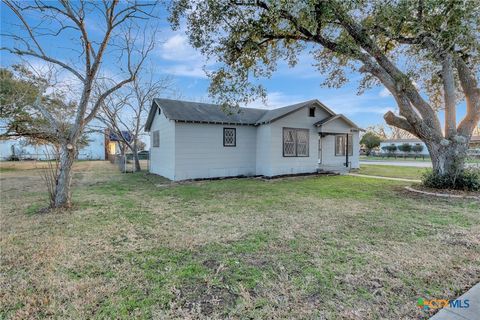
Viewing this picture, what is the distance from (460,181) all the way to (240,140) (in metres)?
9.06

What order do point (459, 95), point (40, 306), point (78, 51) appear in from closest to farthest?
1. point (40, 306)
2. point (78, 51)
3. point (459, 95)

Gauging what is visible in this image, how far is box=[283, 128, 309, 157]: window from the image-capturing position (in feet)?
42.9

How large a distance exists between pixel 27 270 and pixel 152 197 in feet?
15.8

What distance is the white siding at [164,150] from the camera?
11.6 metres

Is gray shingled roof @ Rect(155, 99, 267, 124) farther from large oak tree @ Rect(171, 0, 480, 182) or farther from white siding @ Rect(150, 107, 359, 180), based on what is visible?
large oak tree @ Rect(171, 0, 480, 182)

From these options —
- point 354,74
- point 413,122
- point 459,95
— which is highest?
point 354,74

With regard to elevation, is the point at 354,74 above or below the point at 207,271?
above

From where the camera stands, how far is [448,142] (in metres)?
8.52

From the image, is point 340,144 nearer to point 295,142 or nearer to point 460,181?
point 295,142

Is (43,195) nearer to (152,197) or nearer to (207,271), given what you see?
(152,197)

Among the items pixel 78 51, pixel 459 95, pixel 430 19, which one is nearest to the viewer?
pixel 78 51

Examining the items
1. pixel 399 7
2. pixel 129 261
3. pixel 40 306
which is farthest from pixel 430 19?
pixel 40 306

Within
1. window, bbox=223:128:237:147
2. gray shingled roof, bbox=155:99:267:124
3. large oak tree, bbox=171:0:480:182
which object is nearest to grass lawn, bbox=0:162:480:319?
large oak tree, bbox=171:0:480:182

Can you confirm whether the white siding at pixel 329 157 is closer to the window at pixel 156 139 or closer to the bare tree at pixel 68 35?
the window at pixel 156 139
